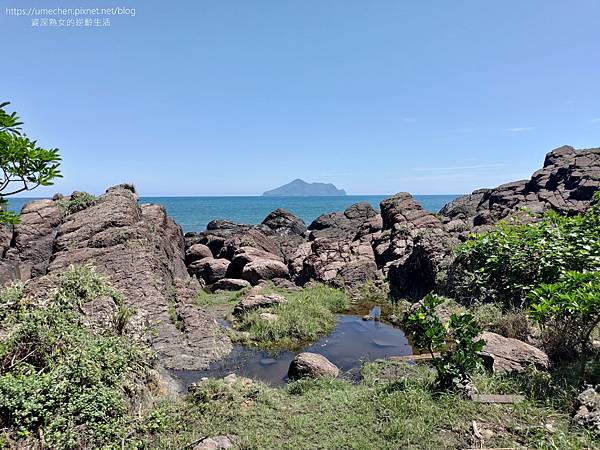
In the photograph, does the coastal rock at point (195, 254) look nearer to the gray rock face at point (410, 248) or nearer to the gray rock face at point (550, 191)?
the gray rock face at point (410, 248)

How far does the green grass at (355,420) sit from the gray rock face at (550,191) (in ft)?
81.9

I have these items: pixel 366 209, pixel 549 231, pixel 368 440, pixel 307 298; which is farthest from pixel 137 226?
pixel 366 209

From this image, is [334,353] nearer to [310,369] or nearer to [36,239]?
[310,369]

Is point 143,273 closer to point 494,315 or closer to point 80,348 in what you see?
point 80,348

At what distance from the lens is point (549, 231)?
36.4 ft

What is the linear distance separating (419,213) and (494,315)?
16211 millimetres

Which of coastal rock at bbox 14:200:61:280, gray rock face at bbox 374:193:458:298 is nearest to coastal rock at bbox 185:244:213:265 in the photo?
coastal rock at bbox 14:200:61:280

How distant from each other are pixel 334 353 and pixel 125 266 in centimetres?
765

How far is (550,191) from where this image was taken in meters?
39.2

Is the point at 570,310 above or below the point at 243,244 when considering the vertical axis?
above

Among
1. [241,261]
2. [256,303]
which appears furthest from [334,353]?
[241,261]

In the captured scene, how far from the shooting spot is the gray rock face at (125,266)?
11648mm

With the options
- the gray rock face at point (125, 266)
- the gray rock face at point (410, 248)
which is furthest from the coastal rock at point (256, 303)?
the gray rock face at point (410, 248)

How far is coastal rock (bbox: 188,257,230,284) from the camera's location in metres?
25.4
